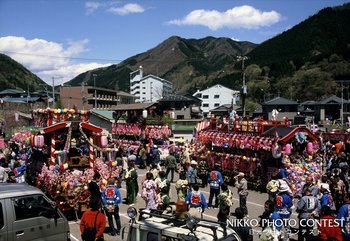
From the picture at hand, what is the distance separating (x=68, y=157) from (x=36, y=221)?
6668mm

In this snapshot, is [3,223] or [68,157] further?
[68,157]

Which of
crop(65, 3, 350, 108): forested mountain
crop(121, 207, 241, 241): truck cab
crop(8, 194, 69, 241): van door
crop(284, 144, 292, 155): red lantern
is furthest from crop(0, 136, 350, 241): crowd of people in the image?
crop(65, 3, 350, 108): forested mountain

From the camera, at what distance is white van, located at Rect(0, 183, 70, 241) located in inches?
297

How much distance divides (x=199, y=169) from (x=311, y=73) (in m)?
73.7

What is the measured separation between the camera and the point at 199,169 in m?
20.0

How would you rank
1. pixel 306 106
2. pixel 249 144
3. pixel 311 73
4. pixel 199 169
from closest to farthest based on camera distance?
pixel 249 144
pixel 199 169
pixel 306 106
pixel 311 73

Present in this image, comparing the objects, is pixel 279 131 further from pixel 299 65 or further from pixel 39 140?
pixel 299 65

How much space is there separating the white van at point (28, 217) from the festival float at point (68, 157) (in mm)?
3607

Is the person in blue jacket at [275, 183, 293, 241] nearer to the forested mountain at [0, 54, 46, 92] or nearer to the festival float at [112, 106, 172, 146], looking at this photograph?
the festival float at [112, 106, 172, 146]

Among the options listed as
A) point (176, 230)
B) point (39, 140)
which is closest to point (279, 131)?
point (39, 140)

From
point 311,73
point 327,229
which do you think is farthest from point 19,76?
point 327,229

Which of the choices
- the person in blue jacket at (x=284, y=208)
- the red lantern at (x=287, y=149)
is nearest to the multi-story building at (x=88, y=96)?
the red lantern at (x=287, y=149)

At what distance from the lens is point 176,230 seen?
557cm

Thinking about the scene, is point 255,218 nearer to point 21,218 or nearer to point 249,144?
point 249,144
